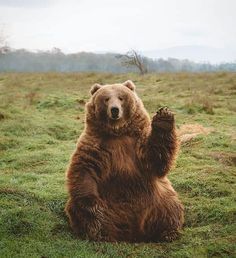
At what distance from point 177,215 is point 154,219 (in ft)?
1.01

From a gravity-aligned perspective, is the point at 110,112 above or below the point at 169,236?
above

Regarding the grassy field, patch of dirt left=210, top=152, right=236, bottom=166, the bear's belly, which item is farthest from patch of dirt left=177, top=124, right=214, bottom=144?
the bear's belly

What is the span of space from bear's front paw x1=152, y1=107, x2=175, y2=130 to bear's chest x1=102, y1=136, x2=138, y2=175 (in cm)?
37

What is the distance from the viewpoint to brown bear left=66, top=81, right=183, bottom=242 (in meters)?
5.55

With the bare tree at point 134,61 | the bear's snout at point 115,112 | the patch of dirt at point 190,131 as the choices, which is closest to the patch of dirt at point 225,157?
the patch of dirt at point 190,131

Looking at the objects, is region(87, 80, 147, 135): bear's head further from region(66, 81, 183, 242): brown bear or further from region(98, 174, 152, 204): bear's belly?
region(98, 174, 152, 204): bear's belly

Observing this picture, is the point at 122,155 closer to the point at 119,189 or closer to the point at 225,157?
the point at 119,189

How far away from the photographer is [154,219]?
5.76m

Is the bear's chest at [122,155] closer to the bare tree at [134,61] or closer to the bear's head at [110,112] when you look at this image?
the bear's head at [110,112]

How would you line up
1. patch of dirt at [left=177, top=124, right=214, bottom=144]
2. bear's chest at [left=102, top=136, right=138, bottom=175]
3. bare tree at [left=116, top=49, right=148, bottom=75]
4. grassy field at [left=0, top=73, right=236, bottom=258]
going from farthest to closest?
1. bare tree at [left=116, top=49, right=148, bottom=75]
2. patch of dirt at [left=177, top=124, right=214, bottom=144]
3. bear's chest at [left=102, top=136, right=138, bottom=175]
4. grassy field at [left=0, top=73, right=236, bottom=258]

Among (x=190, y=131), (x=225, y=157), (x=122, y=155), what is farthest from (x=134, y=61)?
(x=122, y=155)

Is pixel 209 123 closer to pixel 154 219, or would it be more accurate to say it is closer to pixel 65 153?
pixel 65 153

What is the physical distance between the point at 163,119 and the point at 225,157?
14.2 feet

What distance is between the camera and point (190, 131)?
39.8 ft
